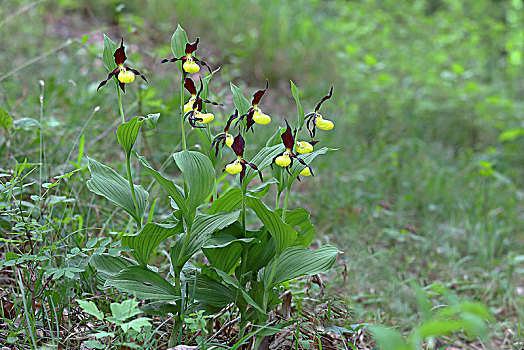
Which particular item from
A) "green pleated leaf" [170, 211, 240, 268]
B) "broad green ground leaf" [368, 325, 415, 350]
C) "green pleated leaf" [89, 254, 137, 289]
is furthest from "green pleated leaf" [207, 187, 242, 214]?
"broad green ground leaf" [368, 325, 415, 350]

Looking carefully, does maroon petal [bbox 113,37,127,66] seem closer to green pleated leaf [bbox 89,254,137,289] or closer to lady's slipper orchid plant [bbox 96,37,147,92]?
lady's slipper orchid plant [bbox 96,37,147,92]

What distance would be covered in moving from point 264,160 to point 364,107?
312cm

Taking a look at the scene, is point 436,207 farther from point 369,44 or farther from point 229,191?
point 369,44

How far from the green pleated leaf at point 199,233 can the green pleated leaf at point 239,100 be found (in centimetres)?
27

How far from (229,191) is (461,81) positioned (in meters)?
4.03

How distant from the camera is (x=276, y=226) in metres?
1.20

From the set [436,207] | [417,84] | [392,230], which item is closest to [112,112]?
[392,230]

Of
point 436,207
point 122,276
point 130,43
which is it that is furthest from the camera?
point 130,43

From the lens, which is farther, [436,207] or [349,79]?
[349,79]

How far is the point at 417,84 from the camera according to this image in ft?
14.6

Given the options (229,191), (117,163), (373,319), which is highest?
(229,191)

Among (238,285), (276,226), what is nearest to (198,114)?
(276,226)

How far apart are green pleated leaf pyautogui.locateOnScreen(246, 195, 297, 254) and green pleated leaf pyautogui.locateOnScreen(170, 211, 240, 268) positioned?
0.25 ft

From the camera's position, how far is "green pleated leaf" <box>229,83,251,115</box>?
4.01ft
